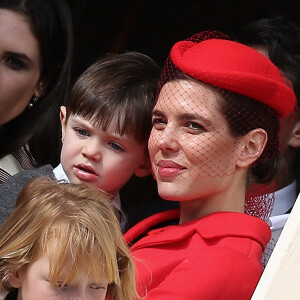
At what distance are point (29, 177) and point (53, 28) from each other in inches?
22.9

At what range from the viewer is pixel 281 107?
2.35 m

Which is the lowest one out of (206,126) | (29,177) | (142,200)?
(142,200)

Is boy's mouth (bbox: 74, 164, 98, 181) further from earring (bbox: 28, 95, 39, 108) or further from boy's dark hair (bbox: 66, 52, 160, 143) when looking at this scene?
earring (bbox: 28, 95, 39, 108)

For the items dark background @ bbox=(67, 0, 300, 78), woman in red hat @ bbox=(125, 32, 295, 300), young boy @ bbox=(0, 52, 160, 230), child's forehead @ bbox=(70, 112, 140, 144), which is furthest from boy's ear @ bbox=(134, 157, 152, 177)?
dark background @ bbox=(67, 0, 300, 78)

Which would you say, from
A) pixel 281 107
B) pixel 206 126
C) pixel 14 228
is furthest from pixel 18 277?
pixel 281 107

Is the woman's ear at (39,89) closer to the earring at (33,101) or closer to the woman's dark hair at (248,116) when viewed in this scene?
the earring at (33,101)

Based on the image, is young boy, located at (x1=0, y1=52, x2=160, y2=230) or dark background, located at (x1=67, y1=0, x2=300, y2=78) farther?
dark background, located at (x1=67, y1=0, x2=300, y2=78)

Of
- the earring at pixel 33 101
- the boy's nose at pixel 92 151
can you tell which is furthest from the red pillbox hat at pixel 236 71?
the earring at pixel 33 101

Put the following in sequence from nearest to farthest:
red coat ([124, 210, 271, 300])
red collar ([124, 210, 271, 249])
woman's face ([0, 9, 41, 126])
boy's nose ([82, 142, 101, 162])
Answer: red coat ([124, 210, 271, 300]) → red collar ([124, 210, 271, 249]) → boy's nose ([82, 142, 101, 162]) → woman's face ([0, 9, 41, 126])

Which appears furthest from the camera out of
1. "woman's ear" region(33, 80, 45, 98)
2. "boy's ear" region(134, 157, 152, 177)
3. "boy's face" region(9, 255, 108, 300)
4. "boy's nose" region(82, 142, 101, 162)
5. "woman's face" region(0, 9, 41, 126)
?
"woman's ear" region(33, 80, 45, 98)

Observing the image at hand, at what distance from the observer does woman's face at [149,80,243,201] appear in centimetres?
229

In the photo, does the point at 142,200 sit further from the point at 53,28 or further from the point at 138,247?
the point at 138,247

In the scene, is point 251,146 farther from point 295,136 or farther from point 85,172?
point 295,136

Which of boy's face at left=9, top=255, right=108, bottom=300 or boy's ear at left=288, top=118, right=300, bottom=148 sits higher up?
boy's face at left=9, top=255, right=108, bottom=300
